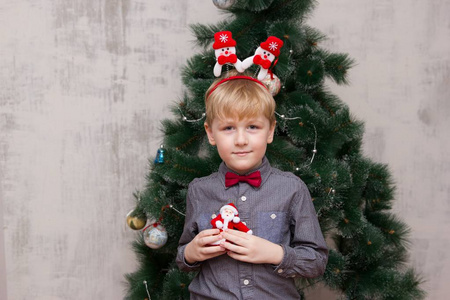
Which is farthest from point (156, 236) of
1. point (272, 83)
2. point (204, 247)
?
point (272, 83)

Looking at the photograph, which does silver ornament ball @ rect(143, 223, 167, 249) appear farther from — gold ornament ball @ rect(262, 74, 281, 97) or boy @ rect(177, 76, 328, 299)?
gold ornament ball @ rect(262, 74, 281, 97)

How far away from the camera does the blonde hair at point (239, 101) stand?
138 cm

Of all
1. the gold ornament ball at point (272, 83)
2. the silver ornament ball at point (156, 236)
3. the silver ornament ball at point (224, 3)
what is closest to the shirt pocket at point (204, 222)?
the silver ornament ball at point (156, 236)

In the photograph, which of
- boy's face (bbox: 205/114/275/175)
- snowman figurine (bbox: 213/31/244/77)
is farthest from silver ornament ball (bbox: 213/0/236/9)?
boy's face (bbox: 205/114/275/175)

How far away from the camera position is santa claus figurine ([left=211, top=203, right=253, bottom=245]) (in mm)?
1329

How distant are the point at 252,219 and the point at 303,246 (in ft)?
0.54

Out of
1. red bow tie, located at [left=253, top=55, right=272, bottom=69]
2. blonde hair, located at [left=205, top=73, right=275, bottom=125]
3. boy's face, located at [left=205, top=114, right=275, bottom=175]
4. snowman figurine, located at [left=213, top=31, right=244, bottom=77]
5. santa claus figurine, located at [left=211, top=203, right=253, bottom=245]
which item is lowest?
santa claus figurine, located at [left=211, top=203, right=253, bottom=245]

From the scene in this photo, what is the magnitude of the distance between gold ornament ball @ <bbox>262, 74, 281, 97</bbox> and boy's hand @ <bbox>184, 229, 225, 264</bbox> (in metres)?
0.60

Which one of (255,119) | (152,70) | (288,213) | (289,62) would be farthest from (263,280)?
(152,70)

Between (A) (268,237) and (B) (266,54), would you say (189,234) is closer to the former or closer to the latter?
(A) (268,237)

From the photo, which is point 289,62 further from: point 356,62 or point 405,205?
point 405,205

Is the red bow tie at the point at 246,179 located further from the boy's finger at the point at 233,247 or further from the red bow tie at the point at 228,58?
the red bow tie at the point at 228,58

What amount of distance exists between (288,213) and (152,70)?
46.6 inches

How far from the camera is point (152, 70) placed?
7.61 ft
